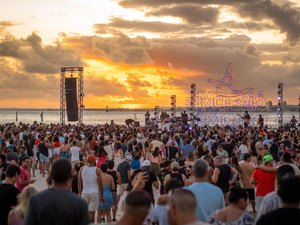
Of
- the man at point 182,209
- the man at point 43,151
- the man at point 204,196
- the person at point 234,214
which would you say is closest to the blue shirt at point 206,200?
the man at point 204,196

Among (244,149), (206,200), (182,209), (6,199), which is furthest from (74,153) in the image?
(182,209)

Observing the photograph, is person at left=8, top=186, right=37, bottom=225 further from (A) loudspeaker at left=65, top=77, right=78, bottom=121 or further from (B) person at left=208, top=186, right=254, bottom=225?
(A) loudspeaker at left=65, top=77, right=78, bottom=121

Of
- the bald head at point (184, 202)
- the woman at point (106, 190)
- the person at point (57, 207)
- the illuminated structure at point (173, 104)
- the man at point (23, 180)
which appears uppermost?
the illuminated structure at point (173, 104)

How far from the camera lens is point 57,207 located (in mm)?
4301

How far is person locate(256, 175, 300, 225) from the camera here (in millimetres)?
3877

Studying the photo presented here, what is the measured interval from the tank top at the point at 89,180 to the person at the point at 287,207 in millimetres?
5426

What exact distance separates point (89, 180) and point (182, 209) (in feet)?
18.4

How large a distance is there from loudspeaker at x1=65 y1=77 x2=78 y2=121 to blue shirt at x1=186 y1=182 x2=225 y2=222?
31292mm

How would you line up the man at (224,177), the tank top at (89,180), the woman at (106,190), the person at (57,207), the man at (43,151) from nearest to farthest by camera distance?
the person at (57,207)
the tank top at (89,180)
the woman at (106,190)
the man at (224,177)
the man at (43,151)

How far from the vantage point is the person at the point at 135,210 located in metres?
3.69

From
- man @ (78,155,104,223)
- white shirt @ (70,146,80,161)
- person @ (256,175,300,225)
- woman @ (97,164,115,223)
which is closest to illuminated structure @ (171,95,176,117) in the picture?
white shirt @ (70,146,80,161)

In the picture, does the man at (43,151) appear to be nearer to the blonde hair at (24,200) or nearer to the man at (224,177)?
the man at (224,177)

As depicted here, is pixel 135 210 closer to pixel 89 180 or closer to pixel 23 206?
pixel 23 206

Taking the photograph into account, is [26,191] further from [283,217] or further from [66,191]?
[283,217]
